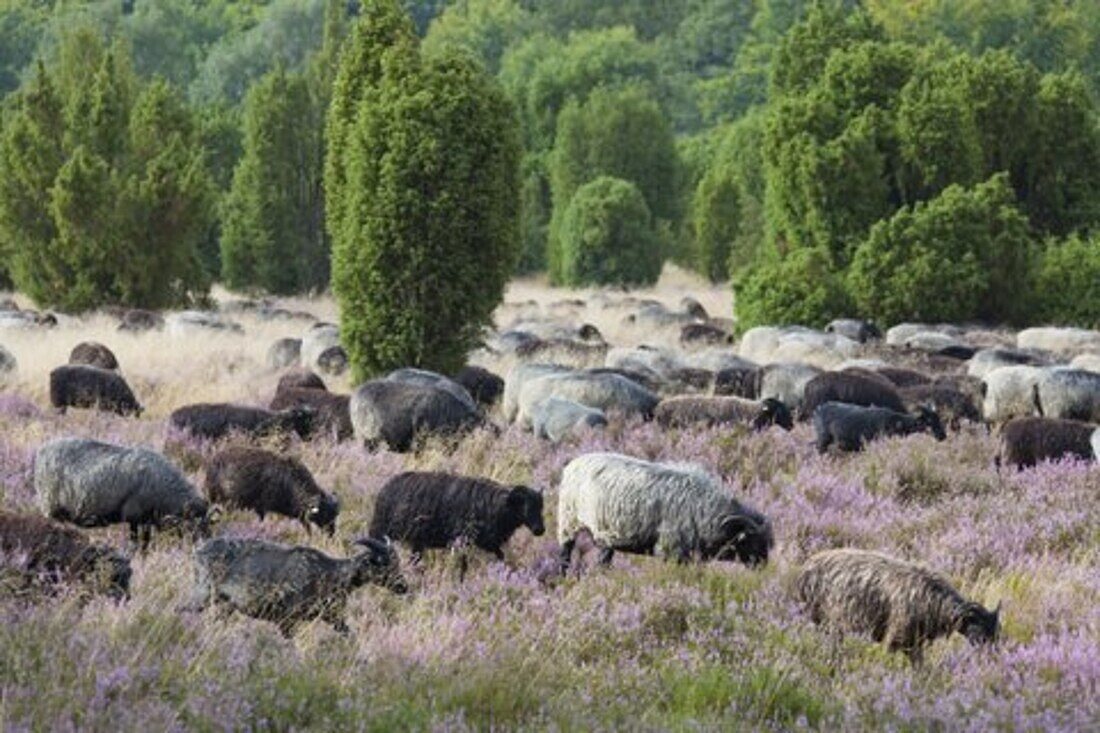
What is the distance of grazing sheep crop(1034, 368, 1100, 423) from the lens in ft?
58.9

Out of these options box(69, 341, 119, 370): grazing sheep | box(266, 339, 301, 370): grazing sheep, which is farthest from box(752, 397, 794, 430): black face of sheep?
box(266, 339, 301, 370): grazing sheep

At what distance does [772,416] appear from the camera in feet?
52.3

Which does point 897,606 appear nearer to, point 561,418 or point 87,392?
point 561,418

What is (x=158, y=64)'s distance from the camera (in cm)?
12962

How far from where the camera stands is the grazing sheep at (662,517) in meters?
9.62

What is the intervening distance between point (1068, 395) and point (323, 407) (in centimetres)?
926

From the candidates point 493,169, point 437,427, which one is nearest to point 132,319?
point 493,169

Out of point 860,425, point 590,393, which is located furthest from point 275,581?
point 590,393

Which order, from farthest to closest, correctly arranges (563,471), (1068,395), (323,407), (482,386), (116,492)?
(482,386), (1068,395), (323,407), (563,471), (116,492)

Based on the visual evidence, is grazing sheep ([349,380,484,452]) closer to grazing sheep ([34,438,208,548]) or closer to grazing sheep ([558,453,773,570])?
grazing sheep ([34,438,208,548])

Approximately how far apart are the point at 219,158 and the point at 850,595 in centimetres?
5333

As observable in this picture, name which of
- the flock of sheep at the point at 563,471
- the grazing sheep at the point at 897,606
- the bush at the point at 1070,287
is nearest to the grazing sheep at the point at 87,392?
the flock of sheep at the point at 563,471

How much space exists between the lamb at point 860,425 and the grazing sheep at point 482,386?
5.71m

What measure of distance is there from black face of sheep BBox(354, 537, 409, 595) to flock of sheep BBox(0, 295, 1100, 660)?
1 centimetres
